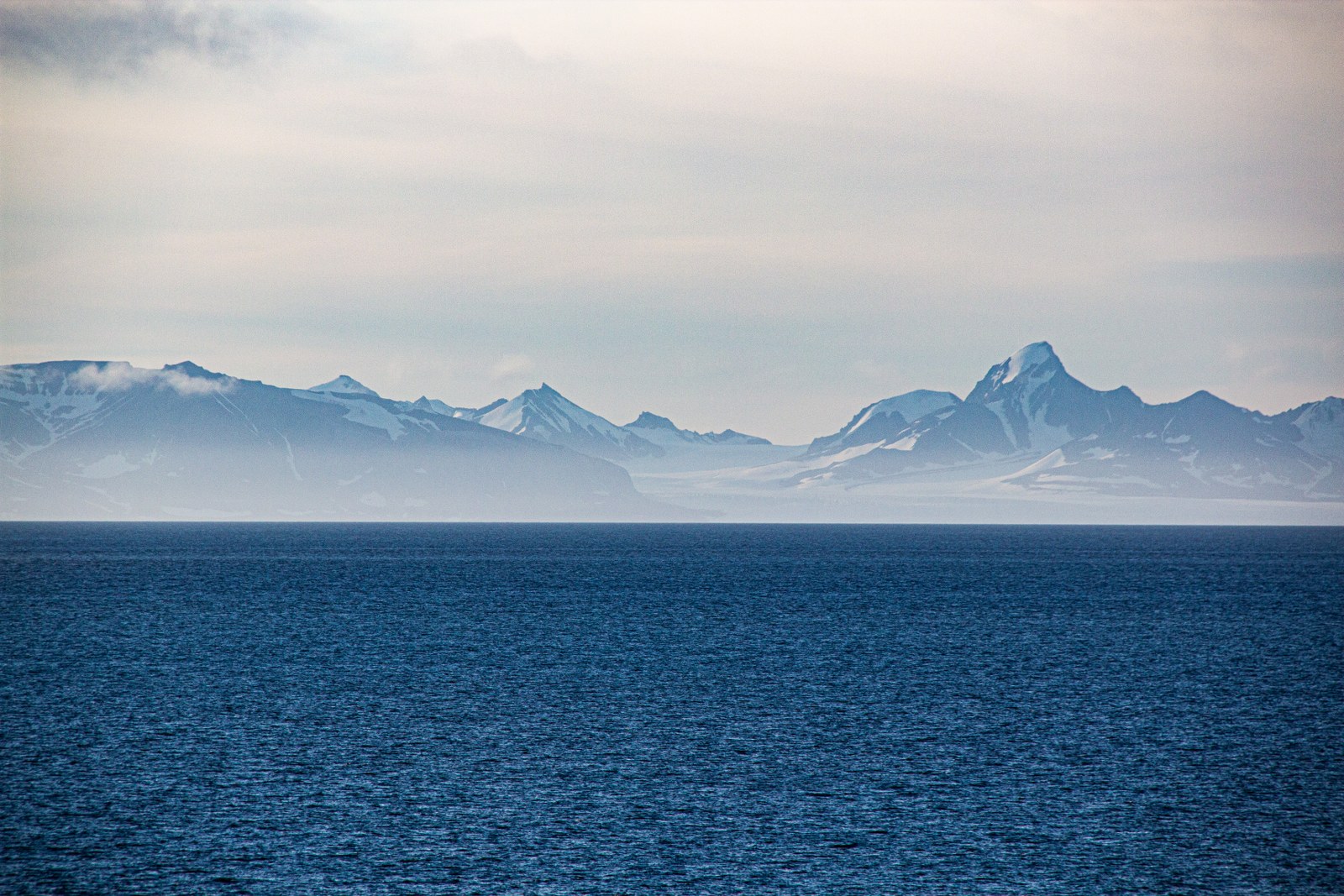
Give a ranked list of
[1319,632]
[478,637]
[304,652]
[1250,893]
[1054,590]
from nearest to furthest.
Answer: [1250,893]
[304,652]
[478,637]
[1319,632]
[1054,590]

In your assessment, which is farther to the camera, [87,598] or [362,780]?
[87,598]

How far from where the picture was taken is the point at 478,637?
8588 cm

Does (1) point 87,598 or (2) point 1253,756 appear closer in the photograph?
→ (2) point 1253,756

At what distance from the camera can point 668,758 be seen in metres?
44.1

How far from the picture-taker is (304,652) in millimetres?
76562

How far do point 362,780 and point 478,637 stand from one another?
45.9 m

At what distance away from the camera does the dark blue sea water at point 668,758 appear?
1256 inches

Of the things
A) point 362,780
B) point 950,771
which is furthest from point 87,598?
point 950,771

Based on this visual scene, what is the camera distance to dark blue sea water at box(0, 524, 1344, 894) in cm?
3191

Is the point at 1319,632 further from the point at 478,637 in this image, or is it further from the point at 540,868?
the point at 540,868

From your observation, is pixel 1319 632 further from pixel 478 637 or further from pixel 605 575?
pixel 605 575

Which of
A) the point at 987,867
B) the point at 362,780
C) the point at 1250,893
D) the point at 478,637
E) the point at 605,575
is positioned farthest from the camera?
the point at 605,575

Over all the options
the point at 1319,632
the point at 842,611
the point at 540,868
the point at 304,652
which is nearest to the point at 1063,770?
the point at 540,868

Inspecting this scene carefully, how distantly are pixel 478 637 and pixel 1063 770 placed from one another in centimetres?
4951
